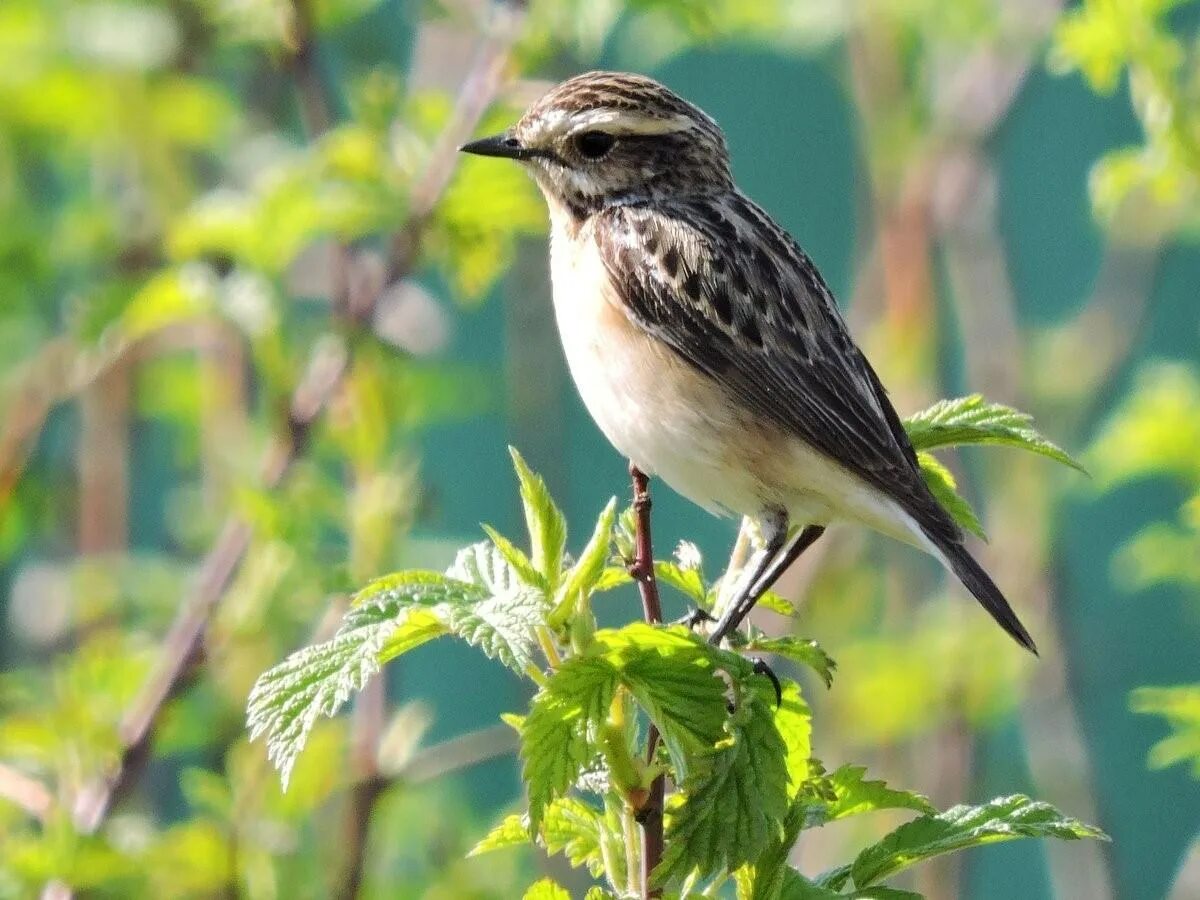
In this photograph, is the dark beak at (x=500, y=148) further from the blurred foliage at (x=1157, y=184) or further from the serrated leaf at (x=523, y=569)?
the serrated leaf at (x=523, y=569)

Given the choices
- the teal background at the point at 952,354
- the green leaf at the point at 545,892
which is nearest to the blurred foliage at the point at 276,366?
the green leaf at the point at 545,892

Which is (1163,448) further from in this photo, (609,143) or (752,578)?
(752,578)

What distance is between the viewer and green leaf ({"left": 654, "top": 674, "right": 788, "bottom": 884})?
7.91 ft

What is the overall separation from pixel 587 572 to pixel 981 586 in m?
1.35

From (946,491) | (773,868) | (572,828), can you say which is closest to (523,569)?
(572,828)

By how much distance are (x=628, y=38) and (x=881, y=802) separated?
6.75m

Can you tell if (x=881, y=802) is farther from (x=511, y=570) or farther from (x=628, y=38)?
(x=628, y=38)

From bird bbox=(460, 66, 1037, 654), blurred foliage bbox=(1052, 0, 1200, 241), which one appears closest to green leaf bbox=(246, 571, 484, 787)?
bird bbox=(460, 66, 1037, 654)

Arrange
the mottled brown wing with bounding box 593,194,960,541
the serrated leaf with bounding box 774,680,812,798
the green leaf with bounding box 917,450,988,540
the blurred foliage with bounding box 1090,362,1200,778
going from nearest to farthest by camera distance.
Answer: the serrated leaf with bounding box 774,680,812,798 → the green leaf with bounding box 917,450,988,540 → the mottled brown wing with bounding box 593,194,960,541 → the blurred foliage with bounding box 1090,362,1200,778

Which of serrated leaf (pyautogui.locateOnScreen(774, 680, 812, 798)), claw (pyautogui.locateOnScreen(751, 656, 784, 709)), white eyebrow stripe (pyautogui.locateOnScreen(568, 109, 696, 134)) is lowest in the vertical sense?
serrated leaf (pyautogui.locateOnScreen(774, 680, 812, 798))

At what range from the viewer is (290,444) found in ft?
15.0

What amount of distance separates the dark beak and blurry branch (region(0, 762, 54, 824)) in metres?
1.89

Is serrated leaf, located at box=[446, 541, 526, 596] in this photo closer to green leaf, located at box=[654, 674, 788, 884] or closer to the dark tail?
green leaf, located at box=[654, 674, 788, 884]

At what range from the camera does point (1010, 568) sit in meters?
6.92
